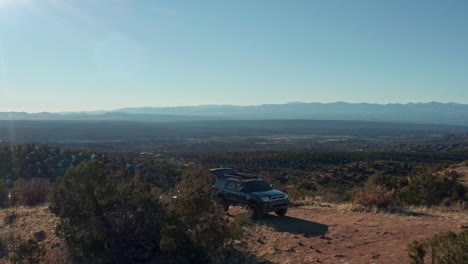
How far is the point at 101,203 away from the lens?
27.6ft

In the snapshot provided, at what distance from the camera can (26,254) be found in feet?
22.2

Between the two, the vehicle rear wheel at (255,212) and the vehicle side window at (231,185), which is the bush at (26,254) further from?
the vehicle side window at (231,185)

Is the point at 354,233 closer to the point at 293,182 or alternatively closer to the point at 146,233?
the point at 146,233

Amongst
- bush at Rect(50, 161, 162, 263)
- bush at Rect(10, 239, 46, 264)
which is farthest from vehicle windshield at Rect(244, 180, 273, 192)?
bush at Rect(10, 239, 46, 264)

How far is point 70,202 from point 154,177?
61.7 ft

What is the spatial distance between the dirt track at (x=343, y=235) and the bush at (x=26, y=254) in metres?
5.17

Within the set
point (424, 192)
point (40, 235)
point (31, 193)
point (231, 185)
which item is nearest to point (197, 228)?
point (231, 185)

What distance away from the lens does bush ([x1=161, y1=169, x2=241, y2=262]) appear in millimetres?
7918

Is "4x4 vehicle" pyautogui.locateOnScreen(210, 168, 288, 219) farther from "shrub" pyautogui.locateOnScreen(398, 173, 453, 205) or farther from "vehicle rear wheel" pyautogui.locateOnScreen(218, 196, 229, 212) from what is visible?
"shrub" pyautogui.locateOnScreen(398, 173, 453, 205)

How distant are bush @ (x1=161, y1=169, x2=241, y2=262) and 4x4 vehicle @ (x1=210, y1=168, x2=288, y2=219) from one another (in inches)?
133

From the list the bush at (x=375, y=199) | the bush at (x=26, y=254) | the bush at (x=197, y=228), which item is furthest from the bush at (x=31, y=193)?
the bush at (x=375, y=199)

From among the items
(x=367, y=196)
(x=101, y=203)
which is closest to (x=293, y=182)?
(x=367, y=196)

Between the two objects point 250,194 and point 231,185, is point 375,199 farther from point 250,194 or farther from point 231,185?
point 231,185

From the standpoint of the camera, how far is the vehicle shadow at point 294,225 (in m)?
10.3
